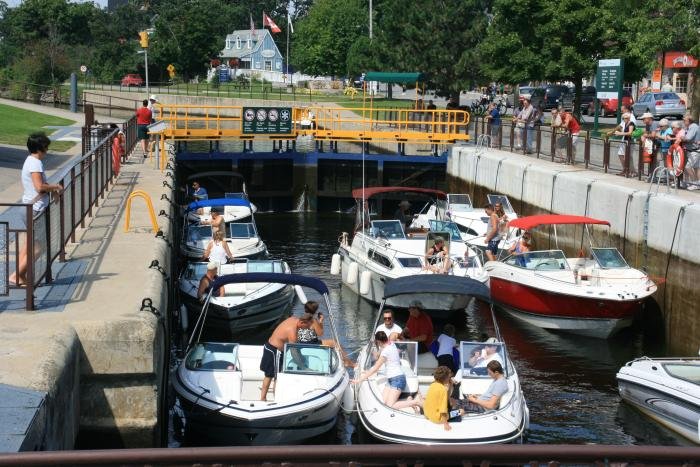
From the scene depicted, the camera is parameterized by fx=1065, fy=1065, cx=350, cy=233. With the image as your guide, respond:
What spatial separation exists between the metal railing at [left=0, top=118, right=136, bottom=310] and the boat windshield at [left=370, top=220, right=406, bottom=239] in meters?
6.69

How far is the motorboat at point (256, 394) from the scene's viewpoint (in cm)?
1366

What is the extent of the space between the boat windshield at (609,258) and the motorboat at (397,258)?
2.48 meters

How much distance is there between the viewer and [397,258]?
959 inches

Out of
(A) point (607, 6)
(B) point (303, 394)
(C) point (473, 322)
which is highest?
(A) point (607, 6)

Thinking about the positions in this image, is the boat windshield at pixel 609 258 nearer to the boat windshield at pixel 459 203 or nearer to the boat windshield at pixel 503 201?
the boat windshield at pixel 503 201

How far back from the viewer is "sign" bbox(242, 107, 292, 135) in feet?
138

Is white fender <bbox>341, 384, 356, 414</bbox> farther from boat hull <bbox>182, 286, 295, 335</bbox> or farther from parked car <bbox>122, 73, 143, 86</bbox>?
parked car <bbox>122, 73, 143, 86</bbox>

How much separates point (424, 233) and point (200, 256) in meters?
5.78

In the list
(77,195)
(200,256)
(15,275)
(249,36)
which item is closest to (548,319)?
(200,256)

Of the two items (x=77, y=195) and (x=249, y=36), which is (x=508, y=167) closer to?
(x=77, y=195)

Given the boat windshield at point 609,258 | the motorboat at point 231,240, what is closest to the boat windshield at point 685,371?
the boat windshield at point 609,258

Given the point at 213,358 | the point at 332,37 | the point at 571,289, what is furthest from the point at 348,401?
the point at 332,37

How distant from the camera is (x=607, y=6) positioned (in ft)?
146

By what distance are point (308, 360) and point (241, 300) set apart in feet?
20.3
